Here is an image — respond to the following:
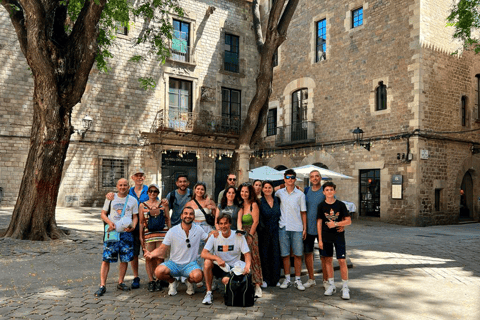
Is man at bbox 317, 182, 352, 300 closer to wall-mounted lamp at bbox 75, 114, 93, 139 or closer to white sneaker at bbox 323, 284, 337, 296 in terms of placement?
white sneaker at bbox 323, 284, 337, 296

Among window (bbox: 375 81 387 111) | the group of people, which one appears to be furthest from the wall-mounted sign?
the group of people

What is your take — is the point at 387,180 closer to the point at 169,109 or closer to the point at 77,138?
the point at 169,109

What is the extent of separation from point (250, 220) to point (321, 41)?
1561 centimetres

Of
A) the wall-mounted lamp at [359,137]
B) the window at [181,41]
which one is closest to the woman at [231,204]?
the wall-mounted lamp at [359,137]

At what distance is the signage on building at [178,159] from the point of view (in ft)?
65.9

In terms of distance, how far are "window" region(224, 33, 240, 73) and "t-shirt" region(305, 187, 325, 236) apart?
698 inches

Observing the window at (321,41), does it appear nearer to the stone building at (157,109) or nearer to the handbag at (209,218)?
the stone building at (157,109)

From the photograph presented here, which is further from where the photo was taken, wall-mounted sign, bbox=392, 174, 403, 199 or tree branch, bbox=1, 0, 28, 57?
wall-mounted sign, bbox=392, 174, 403, 199

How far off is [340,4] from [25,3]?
13.7 metres

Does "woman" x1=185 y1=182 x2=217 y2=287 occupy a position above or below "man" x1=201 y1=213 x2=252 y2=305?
above

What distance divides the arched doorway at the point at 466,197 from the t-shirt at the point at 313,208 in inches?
551

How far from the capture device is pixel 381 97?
644 inches

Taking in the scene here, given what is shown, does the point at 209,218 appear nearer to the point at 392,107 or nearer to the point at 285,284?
the point at 285,284

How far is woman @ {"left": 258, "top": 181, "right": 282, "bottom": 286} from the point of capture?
5734 millimetres
